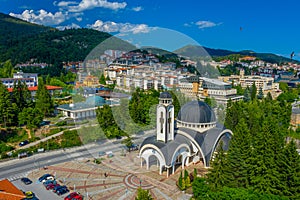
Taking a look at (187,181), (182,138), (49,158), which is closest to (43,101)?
(49,158)

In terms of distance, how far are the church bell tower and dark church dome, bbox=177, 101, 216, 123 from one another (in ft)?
9.73

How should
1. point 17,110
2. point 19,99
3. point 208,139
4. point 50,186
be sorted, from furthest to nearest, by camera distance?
point 19,99
point 17,110
point 208,139
point 50,186

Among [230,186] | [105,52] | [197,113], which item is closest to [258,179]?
[230,186]

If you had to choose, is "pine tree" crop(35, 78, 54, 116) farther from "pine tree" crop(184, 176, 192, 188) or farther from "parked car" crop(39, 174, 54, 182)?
"pine tree" crop(184, 176, 192, 188)

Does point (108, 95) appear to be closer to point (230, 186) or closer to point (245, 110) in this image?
point (245, 110)

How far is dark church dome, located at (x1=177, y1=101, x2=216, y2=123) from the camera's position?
2303 centimetres

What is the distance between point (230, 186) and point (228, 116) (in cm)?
1412

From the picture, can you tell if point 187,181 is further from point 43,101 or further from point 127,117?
point 43,101

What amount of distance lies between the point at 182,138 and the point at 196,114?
260cm

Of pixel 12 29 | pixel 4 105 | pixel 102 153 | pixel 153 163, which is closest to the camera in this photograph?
pixel 153 163

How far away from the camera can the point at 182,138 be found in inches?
A: 865

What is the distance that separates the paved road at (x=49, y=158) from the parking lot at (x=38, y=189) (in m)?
1.56

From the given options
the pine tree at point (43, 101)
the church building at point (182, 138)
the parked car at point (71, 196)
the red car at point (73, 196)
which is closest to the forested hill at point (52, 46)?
the pine tree at point (43, 101)

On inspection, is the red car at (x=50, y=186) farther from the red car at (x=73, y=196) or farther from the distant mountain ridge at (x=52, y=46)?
the distant mountain ridge at (x=52, y=46)
